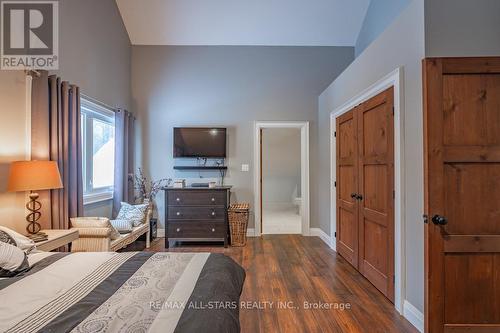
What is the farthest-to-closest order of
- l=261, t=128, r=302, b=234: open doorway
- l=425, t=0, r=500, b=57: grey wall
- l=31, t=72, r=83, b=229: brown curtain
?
l=261, t=128, r=302, b=234: open doorway < l=31, t=72, r=83, b=229: brown curtain < l=425, t=0, r=500, b=57: grey wall

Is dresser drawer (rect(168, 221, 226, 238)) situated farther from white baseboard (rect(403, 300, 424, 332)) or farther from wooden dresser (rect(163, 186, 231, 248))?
white baseboard (rect(403, 300, 424, 332))

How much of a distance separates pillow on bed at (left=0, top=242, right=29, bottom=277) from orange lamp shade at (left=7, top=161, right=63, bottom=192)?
29.5 inches

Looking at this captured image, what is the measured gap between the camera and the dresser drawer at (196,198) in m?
4.16

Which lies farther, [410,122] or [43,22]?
[43,22]

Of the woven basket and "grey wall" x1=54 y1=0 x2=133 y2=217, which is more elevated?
"grey wall" x1=54 y1=0 x2=133 y2=217

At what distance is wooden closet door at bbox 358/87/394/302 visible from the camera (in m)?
2.49

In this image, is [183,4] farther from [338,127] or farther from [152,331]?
[152,331]

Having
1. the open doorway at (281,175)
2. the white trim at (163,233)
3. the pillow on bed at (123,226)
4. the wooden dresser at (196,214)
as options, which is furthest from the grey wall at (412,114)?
the open doorway at (281,175)

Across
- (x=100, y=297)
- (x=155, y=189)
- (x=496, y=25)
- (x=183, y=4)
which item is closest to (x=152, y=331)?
(x=100, y=297)

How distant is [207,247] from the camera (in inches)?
166

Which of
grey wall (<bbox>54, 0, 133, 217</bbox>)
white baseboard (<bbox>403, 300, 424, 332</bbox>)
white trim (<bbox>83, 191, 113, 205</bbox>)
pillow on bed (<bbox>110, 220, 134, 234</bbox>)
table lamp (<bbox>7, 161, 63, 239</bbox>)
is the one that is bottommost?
white baseboard (<bbox>403, 300, 424, 332</bbox>)

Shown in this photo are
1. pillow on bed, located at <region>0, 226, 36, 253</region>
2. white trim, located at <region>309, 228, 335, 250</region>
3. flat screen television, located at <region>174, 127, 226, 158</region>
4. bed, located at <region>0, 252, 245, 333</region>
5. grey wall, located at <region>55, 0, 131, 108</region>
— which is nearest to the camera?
bed, located at <region>0, 252, 245, 333</region>

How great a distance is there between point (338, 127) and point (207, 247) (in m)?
2.72

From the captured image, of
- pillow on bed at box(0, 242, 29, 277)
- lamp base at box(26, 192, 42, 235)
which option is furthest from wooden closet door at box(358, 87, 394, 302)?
lamp base at box(26, 192, 42, 235)
